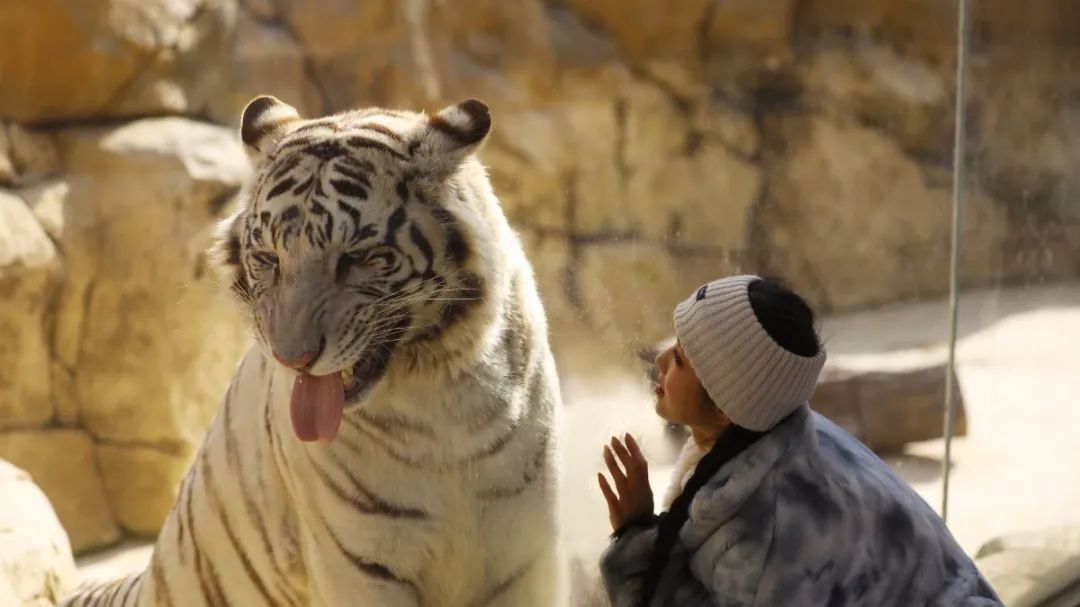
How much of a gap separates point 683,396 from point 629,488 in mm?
175

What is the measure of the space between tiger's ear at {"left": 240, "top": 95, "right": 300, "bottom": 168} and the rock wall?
3.28 feet

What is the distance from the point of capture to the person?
67.8 inches

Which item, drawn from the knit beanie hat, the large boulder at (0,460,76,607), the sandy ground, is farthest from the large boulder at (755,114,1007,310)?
the large boulder at (0,460,76,607)

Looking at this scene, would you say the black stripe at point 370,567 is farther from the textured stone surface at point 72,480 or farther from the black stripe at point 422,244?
A: the textured stone surface at point 72,480

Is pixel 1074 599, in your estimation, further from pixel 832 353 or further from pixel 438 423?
pixel 438 423

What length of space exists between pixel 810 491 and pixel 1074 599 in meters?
1.95

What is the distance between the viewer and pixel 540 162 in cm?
500

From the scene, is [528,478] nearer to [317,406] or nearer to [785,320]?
[317,406]

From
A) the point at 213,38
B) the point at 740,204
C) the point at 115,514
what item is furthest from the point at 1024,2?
the point at 115,514

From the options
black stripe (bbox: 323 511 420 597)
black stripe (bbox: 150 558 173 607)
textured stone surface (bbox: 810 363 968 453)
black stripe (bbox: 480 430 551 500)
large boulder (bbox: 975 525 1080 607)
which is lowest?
large boulder (bbox: 975 525 1080 607)

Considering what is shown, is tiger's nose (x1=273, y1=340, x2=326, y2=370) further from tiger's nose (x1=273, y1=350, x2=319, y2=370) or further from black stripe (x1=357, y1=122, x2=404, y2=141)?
black stripe (x1=357, y1=122, x2=404, y2=141)

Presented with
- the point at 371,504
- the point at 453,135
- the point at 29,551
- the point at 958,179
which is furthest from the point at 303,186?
the point at 958,179

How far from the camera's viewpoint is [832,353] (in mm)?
4141

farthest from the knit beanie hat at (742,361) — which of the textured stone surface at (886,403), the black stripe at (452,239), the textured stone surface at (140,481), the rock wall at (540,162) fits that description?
the textured stone surface at (140,481)
